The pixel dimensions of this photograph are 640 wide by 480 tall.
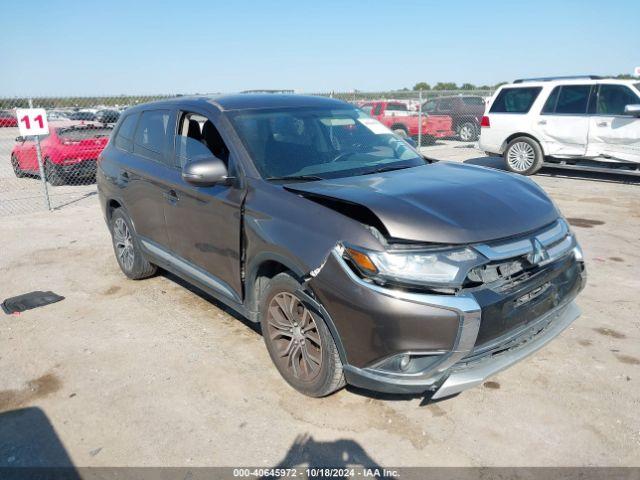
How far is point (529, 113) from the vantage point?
421 inches

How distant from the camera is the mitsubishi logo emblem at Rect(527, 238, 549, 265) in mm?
2885

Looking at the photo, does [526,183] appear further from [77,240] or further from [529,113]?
[529,113]

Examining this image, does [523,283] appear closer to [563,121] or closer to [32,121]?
[32,121]

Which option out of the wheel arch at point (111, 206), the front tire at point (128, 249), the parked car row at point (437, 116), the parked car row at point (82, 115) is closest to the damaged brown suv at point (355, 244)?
the front tire at point (128, 249)

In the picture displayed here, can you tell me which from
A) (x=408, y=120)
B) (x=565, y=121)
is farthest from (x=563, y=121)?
(x=408, y=120)

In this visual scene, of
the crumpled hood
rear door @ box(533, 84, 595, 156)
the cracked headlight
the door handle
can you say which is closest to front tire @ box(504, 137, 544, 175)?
rear door @ box(533, 84, 595, 156)

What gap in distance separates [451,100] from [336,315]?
1651 centimetres

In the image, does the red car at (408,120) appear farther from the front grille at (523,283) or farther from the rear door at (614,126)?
the front grille at (523,283)

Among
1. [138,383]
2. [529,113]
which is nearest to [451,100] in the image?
[529,113]

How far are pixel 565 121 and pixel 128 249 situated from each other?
8.73m

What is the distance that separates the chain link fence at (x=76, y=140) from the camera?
1020cm

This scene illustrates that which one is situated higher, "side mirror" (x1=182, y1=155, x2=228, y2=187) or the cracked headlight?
Answer: "side mirror" (x1=182, y1=155, x2=228, y2=187)

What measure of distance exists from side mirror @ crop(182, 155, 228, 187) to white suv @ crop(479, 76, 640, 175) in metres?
8.46

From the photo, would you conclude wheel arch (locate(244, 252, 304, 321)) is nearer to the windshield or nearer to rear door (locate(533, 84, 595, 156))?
the windshield
